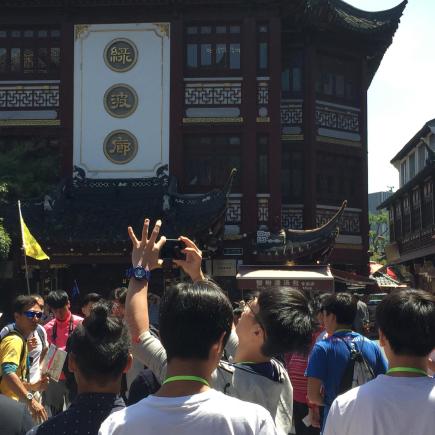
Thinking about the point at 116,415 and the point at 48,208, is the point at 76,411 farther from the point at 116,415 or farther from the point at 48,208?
the point at 48,208

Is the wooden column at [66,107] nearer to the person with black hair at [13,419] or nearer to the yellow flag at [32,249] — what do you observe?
the yellow flag at [32,249]

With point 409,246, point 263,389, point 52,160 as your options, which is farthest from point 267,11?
point 409,246

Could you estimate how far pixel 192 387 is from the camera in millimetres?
2602

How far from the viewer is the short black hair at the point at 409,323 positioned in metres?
3.16

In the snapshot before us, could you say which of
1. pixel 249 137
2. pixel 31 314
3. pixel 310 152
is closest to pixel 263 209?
pixel 249 137

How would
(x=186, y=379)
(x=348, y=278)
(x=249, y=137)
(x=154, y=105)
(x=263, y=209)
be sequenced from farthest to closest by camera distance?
(x=154, y=105), (x=348, y=278), (x=263, y=209), (x=249, y=137), (x=186, y=379)

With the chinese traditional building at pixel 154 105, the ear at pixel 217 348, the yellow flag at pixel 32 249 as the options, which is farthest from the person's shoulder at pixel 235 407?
the chinese traditional building at pixel 154 105

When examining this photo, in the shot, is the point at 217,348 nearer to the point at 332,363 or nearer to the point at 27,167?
the point at 332,363

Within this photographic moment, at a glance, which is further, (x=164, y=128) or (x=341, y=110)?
(x=341, y=110)

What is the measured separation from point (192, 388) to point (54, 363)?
4198mm

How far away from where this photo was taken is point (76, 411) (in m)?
3.11

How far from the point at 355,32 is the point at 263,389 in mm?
20200

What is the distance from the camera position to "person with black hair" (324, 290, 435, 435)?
2918 millimetres

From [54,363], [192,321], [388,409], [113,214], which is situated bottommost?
[54,363]
